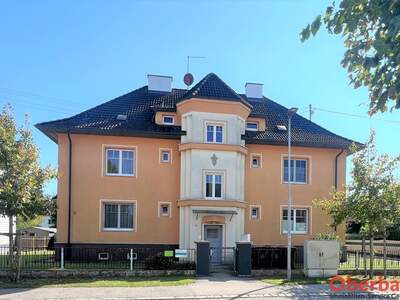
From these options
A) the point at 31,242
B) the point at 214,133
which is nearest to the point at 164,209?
the point at 214,133

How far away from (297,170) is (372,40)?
69.8 ft

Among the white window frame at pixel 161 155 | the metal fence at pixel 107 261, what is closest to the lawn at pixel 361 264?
the metal fence at pixel 107 261

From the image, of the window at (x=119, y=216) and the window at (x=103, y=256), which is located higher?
the window at (x=119, y=216)

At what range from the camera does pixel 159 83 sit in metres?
29.3

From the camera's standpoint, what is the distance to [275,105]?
3041 centimetres

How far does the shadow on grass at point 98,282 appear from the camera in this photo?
16016 millimetres

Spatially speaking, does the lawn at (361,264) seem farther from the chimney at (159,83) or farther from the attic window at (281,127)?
the chimney at (159,83)

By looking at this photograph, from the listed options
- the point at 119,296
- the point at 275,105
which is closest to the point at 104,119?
the point at 275,105

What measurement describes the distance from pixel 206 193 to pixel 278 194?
4386 millimetres

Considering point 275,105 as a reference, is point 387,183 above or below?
below

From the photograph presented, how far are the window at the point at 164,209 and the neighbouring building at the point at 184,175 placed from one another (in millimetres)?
53

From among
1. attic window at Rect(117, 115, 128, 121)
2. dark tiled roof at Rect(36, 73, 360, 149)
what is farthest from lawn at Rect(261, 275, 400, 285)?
attic window at Rect(117, 115, 128, 121)

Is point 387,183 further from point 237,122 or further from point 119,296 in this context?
point 119,296

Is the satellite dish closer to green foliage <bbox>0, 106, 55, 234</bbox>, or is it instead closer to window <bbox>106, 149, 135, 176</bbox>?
window <bbox>106, 149, 135, 176</bbox>
